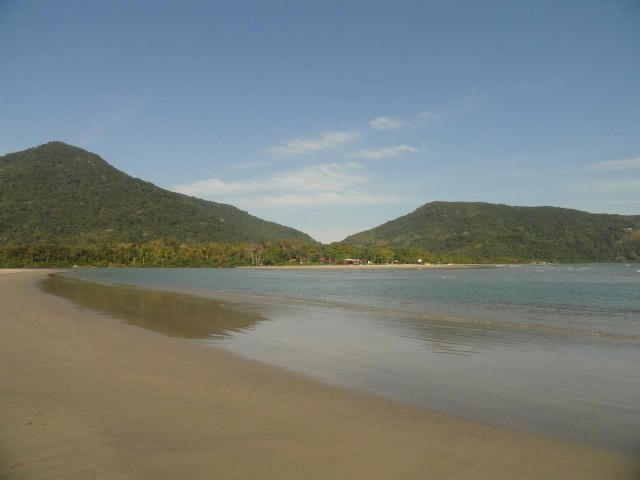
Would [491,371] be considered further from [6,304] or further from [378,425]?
[6,304]

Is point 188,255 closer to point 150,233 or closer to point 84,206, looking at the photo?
point 150,233

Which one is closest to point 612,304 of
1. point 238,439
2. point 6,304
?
point 238,439

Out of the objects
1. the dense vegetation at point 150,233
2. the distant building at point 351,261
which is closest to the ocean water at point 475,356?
the dense vegetation at point 150,233

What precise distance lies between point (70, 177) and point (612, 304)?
166 meters

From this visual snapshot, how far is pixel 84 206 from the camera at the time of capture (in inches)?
5723

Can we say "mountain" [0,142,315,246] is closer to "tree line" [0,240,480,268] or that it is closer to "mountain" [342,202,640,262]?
"tree line" [0,240,480,268]

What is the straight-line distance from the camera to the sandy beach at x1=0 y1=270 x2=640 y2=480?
4180mm

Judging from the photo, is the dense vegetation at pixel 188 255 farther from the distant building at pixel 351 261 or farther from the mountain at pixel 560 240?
the mountain at pixel 560 240

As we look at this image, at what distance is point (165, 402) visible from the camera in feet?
20.2

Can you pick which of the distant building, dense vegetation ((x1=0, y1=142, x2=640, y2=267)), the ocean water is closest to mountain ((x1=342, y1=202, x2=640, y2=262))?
dense vegetation ((x1=0, y1=142, x2=640, y2=267))

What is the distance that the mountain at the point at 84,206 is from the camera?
415ft

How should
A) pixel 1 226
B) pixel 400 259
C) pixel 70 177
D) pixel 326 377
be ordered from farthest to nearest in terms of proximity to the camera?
1. pixel 400 259
2. pixel 70 177
3. pixel 1 226
4. pixel 326 377

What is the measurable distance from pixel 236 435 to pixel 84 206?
15959cm

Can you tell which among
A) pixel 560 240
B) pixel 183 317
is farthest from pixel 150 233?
pixel 560 240
